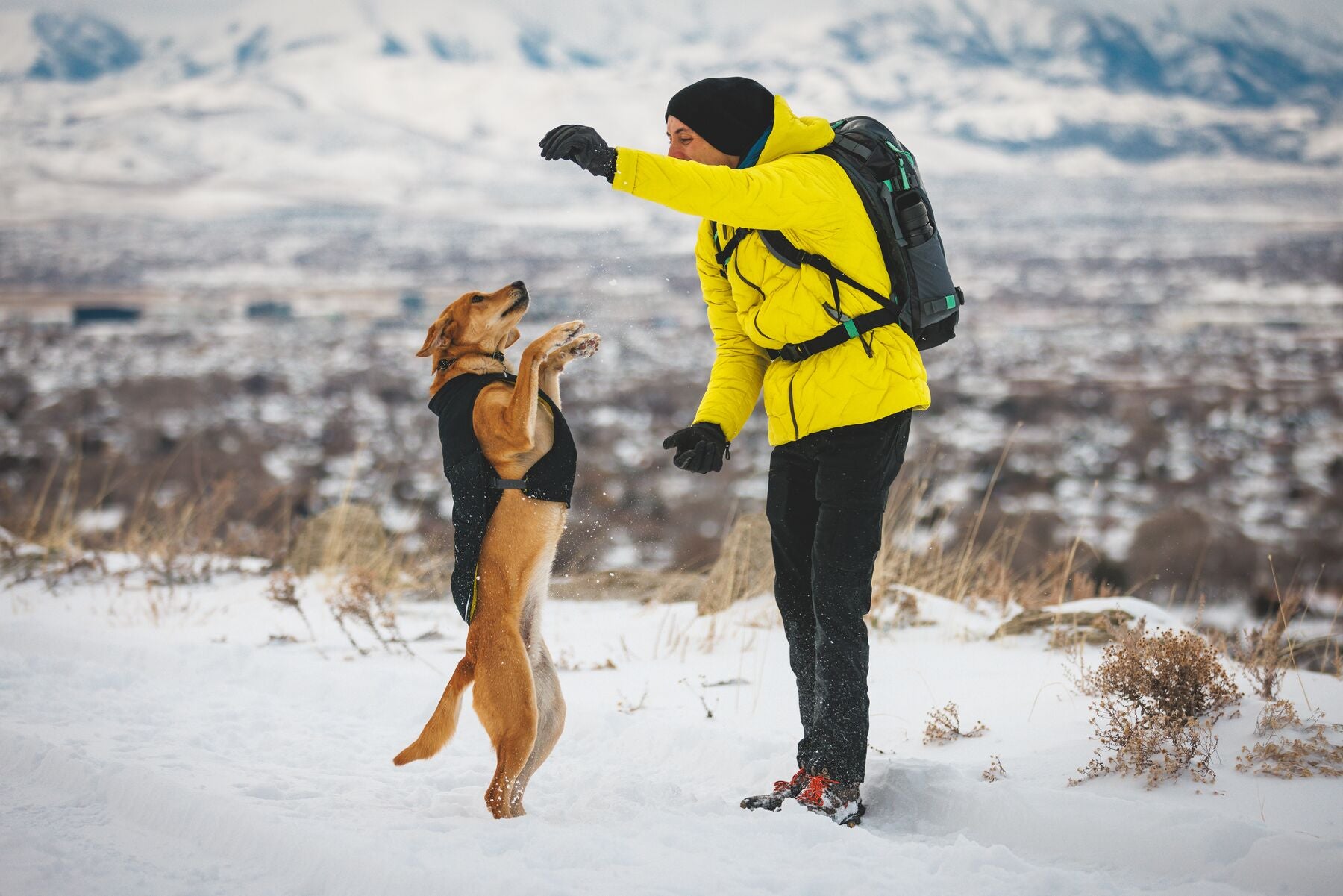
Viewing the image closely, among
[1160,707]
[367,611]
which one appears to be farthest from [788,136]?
[367,611]

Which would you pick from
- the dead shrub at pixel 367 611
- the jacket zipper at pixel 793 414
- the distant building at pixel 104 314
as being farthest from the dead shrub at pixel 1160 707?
the distant building at pixel 104 314

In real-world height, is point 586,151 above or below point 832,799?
above

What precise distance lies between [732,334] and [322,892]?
2117mm

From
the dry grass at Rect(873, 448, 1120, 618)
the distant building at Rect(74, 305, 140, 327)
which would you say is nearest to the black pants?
the dry grass at Rect(873, 448, 1120, 618)

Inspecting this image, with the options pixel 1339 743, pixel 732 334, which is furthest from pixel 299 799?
pixel 1339 743

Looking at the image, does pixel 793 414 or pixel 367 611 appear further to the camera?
pixel 367 611

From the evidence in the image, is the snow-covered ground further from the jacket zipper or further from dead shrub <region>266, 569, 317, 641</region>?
the jacket zipper

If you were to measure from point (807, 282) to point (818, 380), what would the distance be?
0.99 ft

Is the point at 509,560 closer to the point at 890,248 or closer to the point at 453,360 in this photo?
the point at 453,360

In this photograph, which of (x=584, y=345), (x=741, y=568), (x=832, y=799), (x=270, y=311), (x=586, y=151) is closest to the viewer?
(x=586, y=151)

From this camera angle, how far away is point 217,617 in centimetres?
627

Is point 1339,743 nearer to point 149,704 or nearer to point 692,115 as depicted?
point 692,115

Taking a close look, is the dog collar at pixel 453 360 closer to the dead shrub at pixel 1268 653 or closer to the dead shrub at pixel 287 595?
the dead shrub at pixel 287 595

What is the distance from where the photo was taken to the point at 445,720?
3223mm
